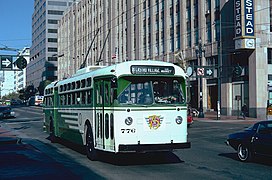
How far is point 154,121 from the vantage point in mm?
11266

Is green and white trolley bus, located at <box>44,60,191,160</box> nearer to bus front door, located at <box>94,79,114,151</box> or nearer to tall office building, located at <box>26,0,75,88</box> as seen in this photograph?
A: bus front door, located at <box>94,79,114,151</box>

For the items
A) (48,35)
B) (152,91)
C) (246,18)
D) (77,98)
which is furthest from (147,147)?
(48,35)

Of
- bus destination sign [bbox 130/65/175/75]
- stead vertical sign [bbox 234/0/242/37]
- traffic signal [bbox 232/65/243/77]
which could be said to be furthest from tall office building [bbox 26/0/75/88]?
bus destination sign [bbox 130/65/175/75]

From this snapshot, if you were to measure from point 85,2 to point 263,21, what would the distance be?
2075 inches

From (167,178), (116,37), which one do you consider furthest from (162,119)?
(116,37)

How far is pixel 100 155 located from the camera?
13.7 m

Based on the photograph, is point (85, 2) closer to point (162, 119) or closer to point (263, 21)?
point (263, 21)

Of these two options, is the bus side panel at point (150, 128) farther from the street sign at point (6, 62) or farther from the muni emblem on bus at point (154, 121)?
the street sign at point (6, 62)

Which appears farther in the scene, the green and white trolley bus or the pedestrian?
the pedestrian

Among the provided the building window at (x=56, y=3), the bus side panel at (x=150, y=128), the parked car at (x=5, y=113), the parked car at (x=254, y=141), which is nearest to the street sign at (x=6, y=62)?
the parked car at (x=5, y=113)

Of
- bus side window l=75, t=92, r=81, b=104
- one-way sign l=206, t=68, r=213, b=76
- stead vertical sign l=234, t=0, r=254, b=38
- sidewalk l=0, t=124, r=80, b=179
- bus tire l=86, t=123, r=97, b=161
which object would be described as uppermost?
stead vertical sign l=234, t=0, r=254, b=38

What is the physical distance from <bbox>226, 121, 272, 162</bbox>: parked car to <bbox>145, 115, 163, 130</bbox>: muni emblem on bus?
2.63 meters

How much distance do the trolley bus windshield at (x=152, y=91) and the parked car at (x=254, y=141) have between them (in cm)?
216

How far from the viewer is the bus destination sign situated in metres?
11.3
